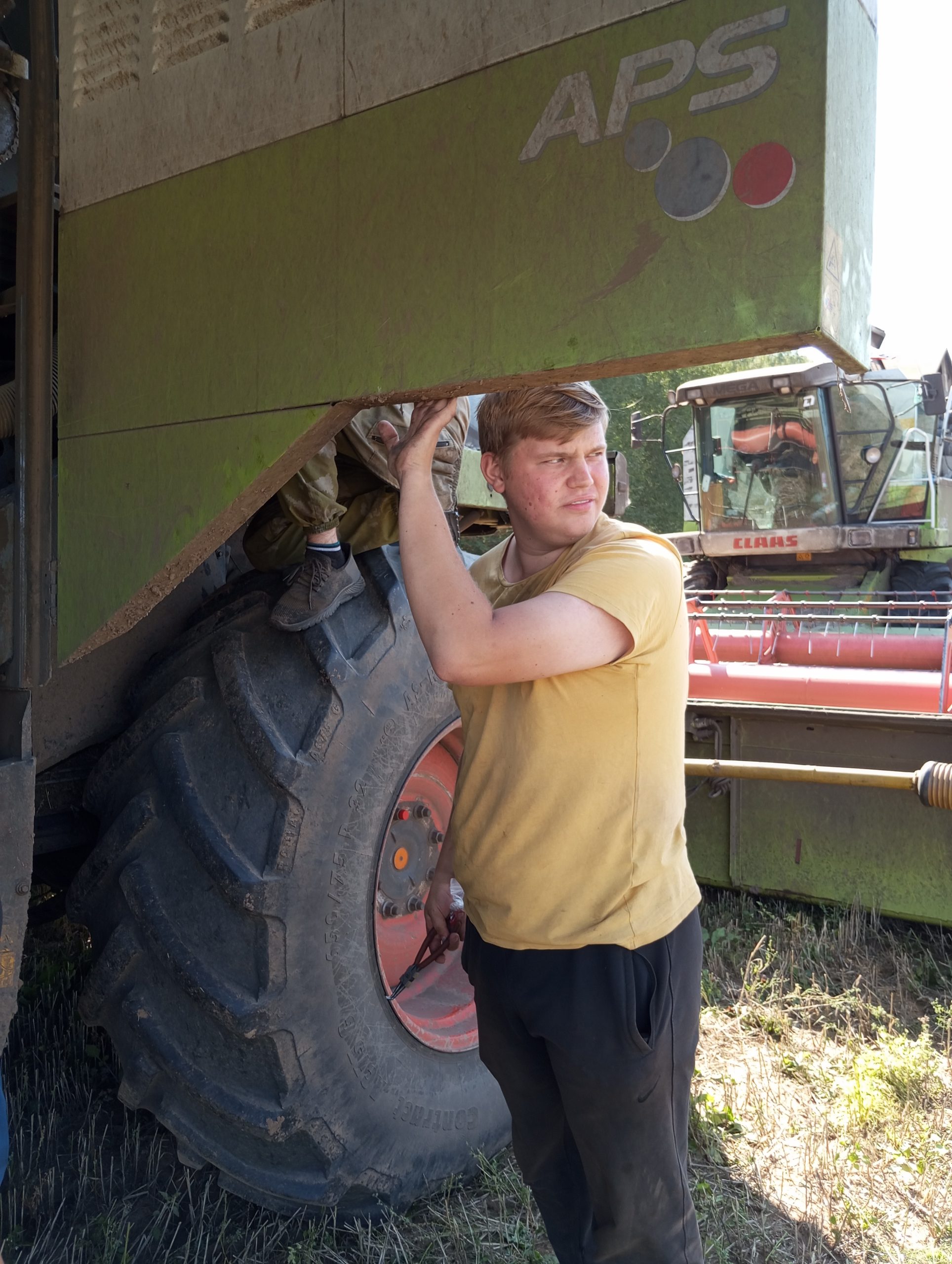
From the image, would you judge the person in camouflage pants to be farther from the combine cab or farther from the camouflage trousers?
the combine cab

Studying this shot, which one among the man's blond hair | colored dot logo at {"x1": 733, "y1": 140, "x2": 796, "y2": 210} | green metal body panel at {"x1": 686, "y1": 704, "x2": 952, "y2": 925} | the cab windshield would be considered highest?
the cab windshield

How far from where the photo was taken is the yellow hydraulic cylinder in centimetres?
310

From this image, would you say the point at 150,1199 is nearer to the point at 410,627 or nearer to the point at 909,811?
the point at 410,627

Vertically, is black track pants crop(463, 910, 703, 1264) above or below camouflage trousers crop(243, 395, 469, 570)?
below

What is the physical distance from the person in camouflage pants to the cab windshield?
713cm

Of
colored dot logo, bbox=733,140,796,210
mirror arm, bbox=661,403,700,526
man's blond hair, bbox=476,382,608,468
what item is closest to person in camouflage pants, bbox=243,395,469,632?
man's blond hair, bbox=476,382,608,468

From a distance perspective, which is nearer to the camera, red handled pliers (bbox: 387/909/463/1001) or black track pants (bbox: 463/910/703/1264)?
black track pants (bbox: 463/910/703/1264)

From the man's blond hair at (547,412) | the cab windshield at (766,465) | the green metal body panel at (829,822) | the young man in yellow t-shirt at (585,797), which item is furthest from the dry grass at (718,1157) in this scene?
the cab windshield at (766,465)

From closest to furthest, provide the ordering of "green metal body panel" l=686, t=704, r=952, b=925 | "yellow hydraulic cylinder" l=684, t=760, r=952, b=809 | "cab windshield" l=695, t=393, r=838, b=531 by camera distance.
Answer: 1. "yellow hydraulic cylinder" l=684, t=760, r=952, b=809
2. "green metal body panel" l=686, t=704, r=952, b=925
3. "cab windshield" l=695, t=393, r=838, b=531

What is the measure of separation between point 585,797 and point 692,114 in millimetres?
869

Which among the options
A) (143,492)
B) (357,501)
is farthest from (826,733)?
(143,492)

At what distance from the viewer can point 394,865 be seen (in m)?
2.31

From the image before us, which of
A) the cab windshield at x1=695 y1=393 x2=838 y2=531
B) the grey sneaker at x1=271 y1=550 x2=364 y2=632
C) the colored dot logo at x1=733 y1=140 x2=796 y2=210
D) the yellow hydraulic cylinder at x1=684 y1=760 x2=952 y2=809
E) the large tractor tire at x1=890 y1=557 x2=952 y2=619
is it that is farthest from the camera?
the cab windshield at x1=695 y1=393 x2=838 y2=531

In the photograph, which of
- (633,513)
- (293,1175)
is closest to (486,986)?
(293,1175)
